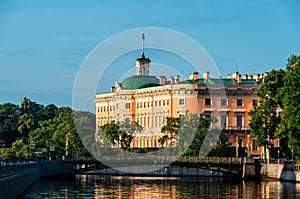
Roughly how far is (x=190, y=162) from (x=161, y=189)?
23.4m

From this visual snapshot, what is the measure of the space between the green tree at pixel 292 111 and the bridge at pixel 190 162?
11912 millimetres

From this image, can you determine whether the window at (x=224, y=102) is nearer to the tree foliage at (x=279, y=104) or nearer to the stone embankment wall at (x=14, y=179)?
the tree foliage at (x=279, y=104)

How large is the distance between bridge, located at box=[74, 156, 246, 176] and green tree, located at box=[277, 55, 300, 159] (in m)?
11.9

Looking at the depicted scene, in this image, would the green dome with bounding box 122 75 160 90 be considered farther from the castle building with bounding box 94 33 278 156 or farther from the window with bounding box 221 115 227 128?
the window with bounding box 221 115 227 128

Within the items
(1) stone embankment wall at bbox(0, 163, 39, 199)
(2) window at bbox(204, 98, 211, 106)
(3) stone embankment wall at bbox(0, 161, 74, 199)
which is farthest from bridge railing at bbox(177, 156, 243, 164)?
(2) window at bbox(204, 98, 211, 106)

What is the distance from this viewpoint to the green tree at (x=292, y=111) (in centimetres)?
10500

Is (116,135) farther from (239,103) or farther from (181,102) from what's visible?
(239,103)

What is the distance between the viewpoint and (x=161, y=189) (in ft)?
329

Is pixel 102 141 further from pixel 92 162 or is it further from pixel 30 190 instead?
pixel 30 190

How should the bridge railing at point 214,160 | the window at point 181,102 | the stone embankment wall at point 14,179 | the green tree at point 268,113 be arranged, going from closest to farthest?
the stone embankment wall at point 14,179
the green tree at point 268,113
the bridge railing at point 214,160
the window at point 181,102

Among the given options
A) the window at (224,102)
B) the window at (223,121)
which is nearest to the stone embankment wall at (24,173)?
the window at (223,121)

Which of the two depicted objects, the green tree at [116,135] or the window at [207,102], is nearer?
the green tree at [116,135]

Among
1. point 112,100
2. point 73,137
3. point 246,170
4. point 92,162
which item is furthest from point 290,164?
point 112,100

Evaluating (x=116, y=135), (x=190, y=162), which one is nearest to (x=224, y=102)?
(x=116, y=135)
